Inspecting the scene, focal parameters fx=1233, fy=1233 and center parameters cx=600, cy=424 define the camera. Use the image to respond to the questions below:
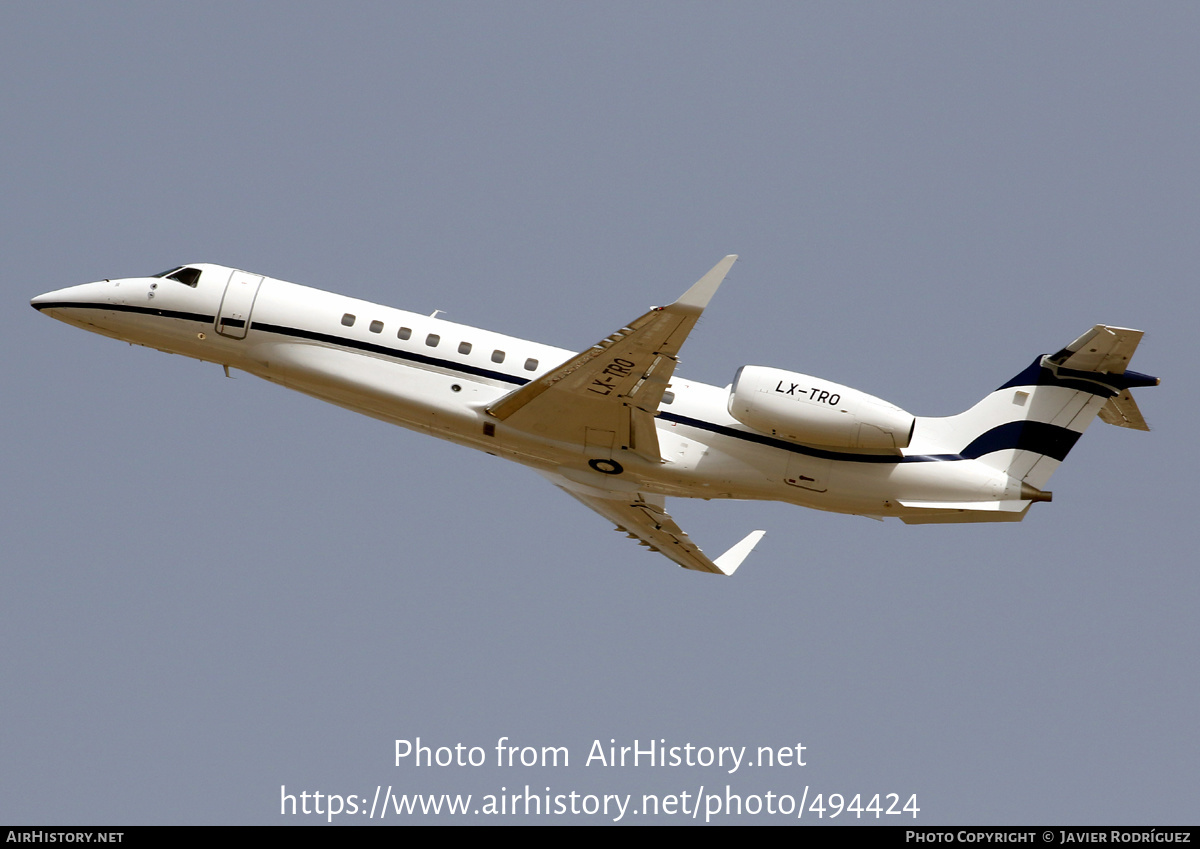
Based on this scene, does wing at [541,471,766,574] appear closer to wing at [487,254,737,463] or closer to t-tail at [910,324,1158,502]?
wing at [487,254,737,463]

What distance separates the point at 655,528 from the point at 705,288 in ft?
27.5

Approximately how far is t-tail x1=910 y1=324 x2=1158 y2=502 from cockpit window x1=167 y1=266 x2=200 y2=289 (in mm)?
13987

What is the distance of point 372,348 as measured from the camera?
74.8 ft

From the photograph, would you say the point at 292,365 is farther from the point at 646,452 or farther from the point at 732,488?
the point at 732,488

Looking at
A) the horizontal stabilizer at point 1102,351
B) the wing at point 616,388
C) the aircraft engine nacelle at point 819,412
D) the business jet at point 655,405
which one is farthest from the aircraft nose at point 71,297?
the horizontal stabilizer at point 1102,351

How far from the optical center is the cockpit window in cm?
2410

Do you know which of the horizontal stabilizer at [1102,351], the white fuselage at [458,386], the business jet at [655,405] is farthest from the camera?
the white fuselage at [458,386]

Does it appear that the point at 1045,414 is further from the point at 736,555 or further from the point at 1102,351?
the point at 736,555

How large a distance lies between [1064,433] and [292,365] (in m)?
14.0

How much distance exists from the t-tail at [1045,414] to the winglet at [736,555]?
21.5 feet

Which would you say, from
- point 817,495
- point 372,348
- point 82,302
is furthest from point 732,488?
point 82,302

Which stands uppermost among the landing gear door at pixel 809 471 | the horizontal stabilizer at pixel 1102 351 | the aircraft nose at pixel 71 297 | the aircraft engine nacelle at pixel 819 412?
the aircraft nose at pixel 71 297

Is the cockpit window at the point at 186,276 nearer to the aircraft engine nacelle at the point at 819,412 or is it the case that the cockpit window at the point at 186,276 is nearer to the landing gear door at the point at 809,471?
the aircraft engine nacelle at the point at 819,412

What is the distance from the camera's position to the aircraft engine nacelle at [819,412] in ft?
67.3
